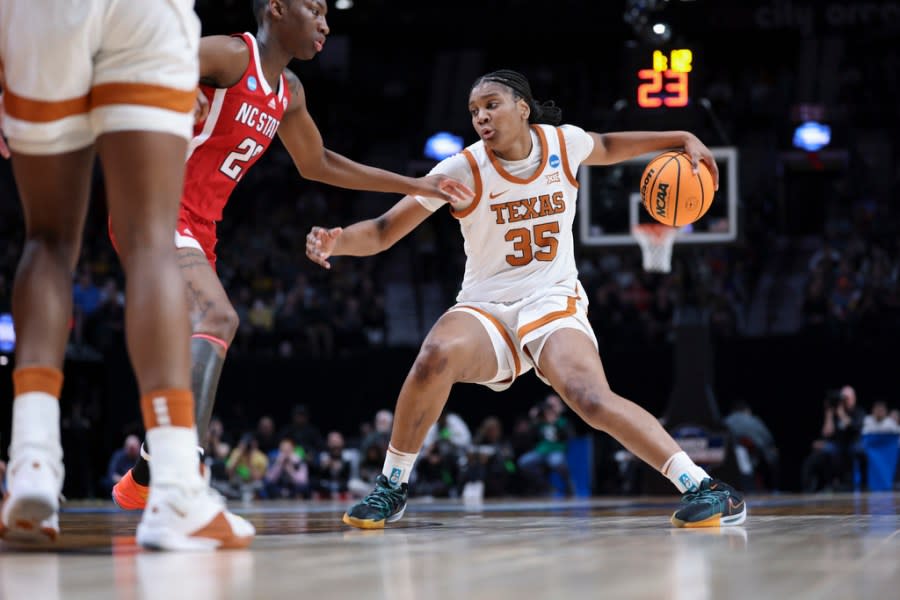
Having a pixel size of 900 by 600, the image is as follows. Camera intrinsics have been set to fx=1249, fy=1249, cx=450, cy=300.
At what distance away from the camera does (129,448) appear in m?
13.6

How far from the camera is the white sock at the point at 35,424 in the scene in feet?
9.16

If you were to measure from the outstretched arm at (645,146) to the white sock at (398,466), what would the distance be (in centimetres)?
139

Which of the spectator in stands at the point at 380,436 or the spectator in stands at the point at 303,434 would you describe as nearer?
the spectator in stands at the point at 380,436

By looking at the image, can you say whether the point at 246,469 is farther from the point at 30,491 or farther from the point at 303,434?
the point at 30,491

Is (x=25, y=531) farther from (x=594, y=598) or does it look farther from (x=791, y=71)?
(x=791, y=71)

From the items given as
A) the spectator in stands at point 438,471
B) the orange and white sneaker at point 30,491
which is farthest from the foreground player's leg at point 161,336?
the spectator in stands at point 438,471

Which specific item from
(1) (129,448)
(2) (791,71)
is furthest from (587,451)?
(2) (791,71)

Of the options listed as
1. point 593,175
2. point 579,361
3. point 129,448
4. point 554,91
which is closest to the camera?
point 579,361

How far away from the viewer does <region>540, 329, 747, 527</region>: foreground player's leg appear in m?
4.04

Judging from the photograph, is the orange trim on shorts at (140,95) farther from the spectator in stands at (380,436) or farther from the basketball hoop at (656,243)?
the spectator in stands at (380,436)

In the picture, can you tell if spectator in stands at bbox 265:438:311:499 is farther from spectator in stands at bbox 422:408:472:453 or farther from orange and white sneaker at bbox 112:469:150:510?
orange and white sneaker at bbox 112:469:150:510

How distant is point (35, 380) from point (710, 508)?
217 centimetres

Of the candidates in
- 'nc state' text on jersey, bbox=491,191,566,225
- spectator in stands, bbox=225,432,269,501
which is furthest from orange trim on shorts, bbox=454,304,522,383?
spectator in stands, bbox=225,432,269,501

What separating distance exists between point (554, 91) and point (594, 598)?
2119 centimetres
